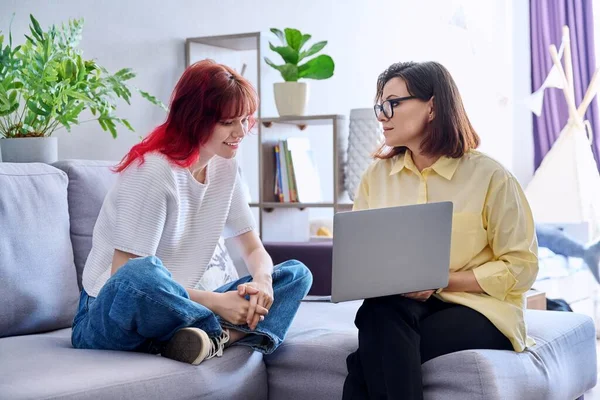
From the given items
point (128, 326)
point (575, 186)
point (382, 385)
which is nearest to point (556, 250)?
point (575, 186)

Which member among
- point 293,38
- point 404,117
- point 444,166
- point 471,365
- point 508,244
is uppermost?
point 293,38

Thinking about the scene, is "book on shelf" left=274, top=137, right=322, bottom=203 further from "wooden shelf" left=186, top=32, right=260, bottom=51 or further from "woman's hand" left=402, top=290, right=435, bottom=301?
"woman's hand" left=402, top=290, right=435, bottom=301

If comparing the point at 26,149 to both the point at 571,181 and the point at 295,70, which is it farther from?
the point at 571,181

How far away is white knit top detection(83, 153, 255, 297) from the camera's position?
1.87 metres

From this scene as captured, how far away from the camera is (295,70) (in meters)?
3.27

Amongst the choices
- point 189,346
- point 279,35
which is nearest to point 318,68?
point 279,35

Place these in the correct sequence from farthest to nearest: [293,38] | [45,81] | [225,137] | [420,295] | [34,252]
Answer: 1. [293,38]
2. [45,81]
3. [34,252]
4. [225,137]
5. [420,295]

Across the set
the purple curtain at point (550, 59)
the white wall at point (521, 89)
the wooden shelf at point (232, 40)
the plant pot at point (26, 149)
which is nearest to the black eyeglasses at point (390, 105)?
the plant pot at point (26, 149)

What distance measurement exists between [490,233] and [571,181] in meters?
2.98

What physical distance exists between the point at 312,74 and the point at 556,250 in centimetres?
165

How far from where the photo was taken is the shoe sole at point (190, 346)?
177 centimetres

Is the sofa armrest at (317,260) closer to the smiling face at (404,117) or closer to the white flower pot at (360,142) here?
the white flower pot at (360,142)

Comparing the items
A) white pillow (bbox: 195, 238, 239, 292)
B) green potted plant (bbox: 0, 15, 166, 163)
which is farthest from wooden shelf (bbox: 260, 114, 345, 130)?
green potted plant (bbox: 0, 15, 166, 163)

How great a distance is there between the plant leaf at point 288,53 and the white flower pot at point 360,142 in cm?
31
